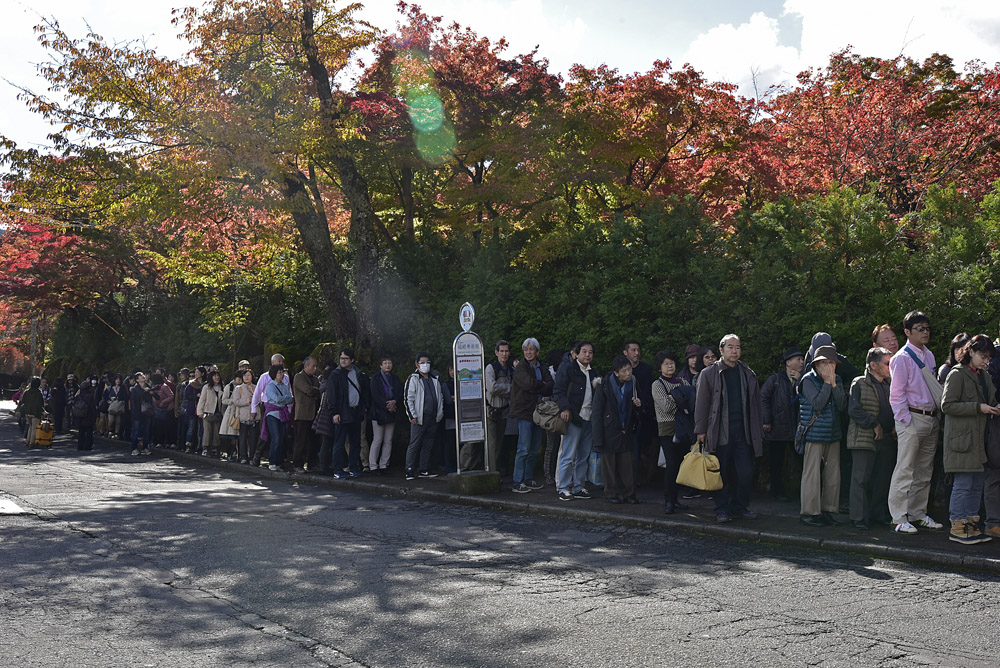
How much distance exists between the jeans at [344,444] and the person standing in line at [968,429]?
8.89 meters

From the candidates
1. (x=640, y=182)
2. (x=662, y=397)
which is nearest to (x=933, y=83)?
(x=640, y=182)

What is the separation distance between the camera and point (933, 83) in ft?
59.8

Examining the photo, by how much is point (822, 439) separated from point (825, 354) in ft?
2.85

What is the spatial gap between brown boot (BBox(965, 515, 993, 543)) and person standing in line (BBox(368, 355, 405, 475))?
8.77m

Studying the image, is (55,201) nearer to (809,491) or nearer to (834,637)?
(809,491)

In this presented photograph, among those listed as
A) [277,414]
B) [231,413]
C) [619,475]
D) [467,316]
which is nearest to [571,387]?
[619,475]

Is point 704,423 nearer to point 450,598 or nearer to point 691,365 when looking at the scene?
point 691,365

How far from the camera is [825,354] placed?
8711mm

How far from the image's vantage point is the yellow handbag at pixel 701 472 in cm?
861

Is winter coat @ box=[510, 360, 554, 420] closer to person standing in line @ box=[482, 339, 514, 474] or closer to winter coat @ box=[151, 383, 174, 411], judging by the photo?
person standing in line @ box=[482, 339, 514, 474]

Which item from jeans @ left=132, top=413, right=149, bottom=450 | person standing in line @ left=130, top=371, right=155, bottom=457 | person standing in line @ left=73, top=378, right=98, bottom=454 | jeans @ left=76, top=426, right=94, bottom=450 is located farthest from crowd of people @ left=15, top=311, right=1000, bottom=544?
jeans @ left=76, top=426, right=94, bottom=450

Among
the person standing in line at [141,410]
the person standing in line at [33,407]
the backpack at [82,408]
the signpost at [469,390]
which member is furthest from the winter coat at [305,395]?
the person standing in line at [33,407]

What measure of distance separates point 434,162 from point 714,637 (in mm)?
13390

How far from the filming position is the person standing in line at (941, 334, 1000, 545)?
298 inches
